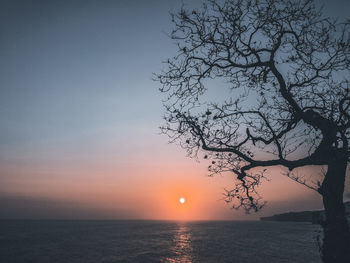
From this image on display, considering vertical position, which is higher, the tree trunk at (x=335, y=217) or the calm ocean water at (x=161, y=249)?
the tree trunk at (x=335, y=217)

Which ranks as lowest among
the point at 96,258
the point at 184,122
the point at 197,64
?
the point at 96,258

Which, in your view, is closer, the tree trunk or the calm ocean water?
the tree trunk

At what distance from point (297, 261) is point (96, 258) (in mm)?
28501

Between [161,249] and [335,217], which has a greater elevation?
[335,217]

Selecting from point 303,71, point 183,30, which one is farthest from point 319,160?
point 183,30

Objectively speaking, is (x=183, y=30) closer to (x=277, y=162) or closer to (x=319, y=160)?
(x=277, y=162)

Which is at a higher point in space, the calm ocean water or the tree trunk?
the tree trunk

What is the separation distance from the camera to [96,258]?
3506cm

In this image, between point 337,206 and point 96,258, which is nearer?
point 337,206

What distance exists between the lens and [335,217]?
20.9 feet

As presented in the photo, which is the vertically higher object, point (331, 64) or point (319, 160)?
point (331, 64)

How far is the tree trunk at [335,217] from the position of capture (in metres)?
6.26

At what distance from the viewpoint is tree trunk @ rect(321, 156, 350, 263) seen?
6262mm

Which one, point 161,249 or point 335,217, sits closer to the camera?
point 335,217
